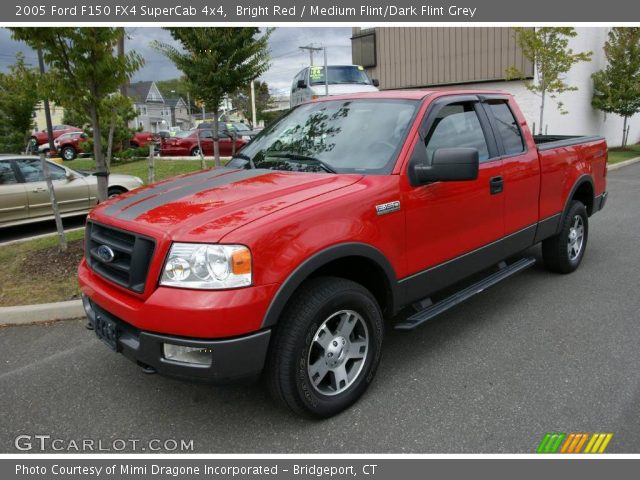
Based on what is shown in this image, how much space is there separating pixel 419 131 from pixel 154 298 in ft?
6.68

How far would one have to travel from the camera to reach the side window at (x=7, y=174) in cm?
834

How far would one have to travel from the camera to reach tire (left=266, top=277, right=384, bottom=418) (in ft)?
9.08

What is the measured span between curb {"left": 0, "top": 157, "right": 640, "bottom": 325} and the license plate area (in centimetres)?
188

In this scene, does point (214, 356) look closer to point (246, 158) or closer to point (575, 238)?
point (246, 158)

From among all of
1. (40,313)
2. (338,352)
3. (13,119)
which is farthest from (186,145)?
(338,352)

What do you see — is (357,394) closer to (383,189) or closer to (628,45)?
(383,189)

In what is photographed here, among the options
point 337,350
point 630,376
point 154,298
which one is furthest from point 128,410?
point 630,376

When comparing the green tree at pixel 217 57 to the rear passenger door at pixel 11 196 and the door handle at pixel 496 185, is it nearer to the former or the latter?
the rear passenger door at pixel 11 196

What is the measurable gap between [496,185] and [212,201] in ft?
7.51

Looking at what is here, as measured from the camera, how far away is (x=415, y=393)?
3.30 m

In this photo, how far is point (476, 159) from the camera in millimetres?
3205

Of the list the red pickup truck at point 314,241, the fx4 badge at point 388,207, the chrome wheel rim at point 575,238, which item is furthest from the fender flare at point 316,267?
the chrome wheel rim at point 575,238

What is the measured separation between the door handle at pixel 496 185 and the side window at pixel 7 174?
763cm

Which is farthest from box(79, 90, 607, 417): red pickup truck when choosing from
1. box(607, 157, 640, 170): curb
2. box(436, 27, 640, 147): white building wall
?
box(436, 27, 640, 147): white building wall
